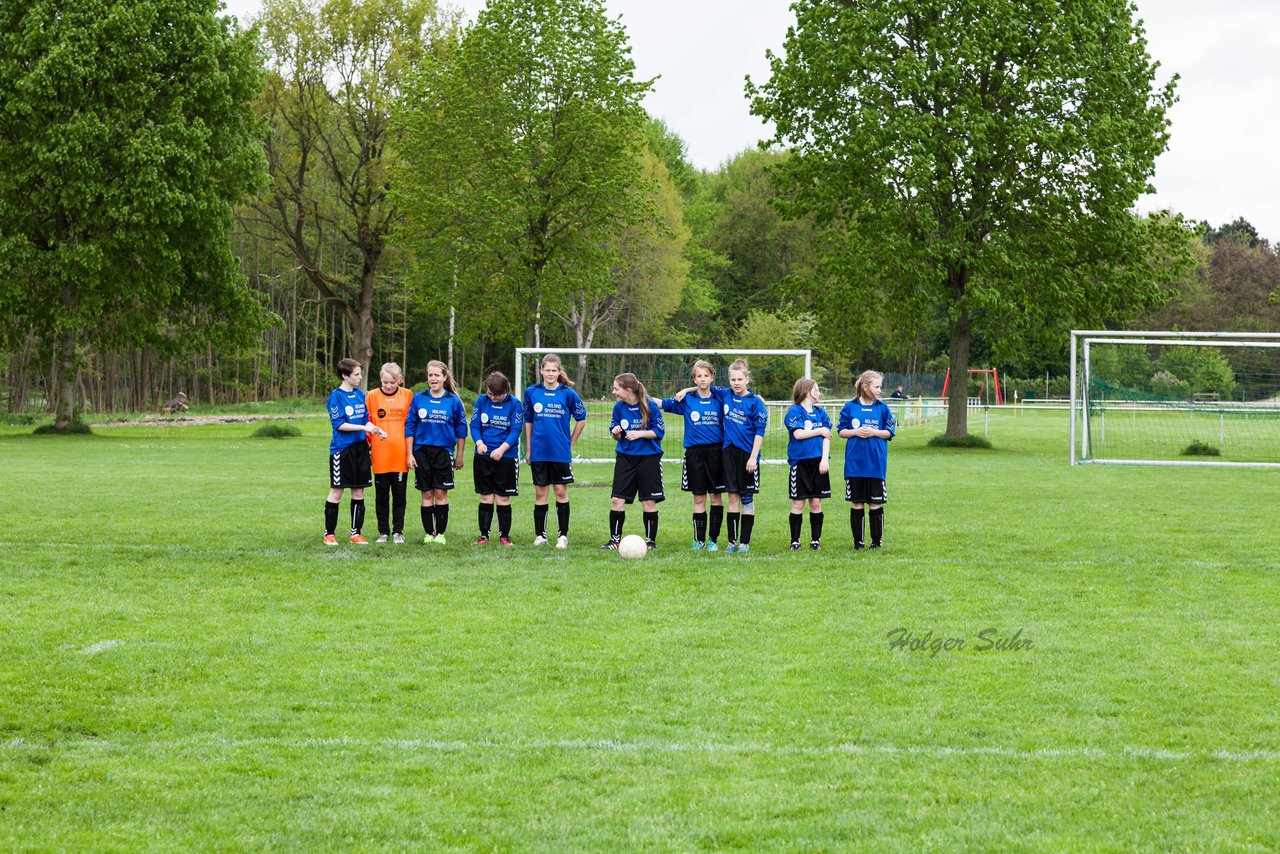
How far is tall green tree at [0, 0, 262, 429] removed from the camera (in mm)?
31625

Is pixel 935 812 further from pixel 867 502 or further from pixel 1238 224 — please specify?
pixel 1238 224

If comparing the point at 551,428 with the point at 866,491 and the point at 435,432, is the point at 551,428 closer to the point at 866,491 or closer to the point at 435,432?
the point at 435,432

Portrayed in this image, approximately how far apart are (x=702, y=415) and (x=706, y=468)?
0.50m

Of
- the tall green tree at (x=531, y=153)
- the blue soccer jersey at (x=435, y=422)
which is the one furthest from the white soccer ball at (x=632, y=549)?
the tall green tree at (x=531, y=153)

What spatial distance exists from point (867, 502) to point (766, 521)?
3.13 meters

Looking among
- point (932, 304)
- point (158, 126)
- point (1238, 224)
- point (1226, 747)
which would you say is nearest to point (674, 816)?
point (1226, 747)

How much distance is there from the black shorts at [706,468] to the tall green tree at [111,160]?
79.4 ft

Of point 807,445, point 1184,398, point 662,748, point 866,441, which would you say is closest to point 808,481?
point 807,445

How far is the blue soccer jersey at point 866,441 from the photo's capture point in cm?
1141

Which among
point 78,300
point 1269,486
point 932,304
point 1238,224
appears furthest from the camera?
point 1238,224

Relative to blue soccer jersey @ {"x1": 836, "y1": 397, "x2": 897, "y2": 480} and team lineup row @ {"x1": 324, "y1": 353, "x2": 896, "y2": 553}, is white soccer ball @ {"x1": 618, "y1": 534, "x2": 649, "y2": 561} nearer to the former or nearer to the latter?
team lineup row @ {"x1": 324, "y1": 353, "x2": 896, "y2": 553}

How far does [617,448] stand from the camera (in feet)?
38.3

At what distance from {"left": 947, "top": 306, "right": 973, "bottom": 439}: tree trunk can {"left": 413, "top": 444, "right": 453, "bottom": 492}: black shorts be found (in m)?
21.3

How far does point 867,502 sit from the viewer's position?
11641 mm
